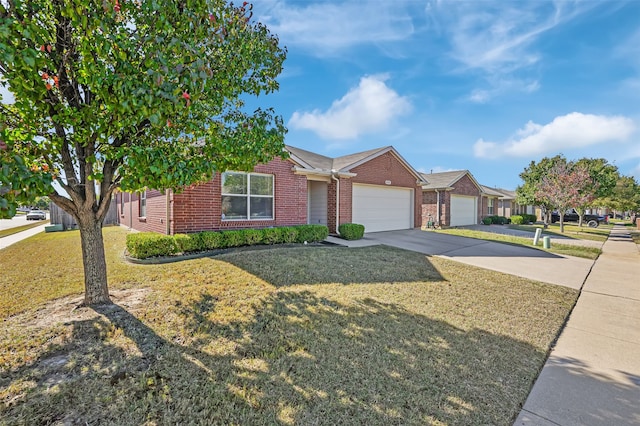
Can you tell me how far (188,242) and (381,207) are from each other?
10538 millimetres

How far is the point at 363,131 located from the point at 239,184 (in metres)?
11.0

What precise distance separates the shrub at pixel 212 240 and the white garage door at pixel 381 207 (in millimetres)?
7160

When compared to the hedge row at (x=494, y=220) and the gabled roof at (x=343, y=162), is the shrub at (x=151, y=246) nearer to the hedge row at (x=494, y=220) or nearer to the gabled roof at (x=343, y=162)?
A: the gabled roof at (x=343, y=162)

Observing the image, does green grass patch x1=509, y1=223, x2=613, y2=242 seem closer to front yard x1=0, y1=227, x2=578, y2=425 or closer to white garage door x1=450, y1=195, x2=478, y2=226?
white garage door x1=450, y1=195, x2=478, y2=226

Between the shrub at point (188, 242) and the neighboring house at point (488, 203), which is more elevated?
the neighboring house at point (488, 203)

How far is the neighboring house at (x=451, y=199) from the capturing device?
2012cm

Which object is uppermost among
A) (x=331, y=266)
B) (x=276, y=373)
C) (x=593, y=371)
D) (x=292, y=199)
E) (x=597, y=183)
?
(x=597, y=183)

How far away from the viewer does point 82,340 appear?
3.50m

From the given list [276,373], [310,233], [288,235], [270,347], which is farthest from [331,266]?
[276,373]

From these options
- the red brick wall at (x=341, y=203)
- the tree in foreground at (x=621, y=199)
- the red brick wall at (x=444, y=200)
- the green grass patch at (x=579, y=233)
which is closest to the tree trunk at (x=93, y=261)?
the red brick wall at (x=341, y=203)

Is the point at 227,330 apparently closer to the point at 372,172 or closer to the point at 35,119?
the point at 35,119

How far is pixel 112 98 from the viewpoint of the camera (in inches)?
128

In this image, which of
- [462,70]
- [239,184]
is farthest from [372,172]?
[239,184]

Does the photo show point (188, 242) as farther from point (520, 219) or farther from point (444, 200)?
point (520, 219)
